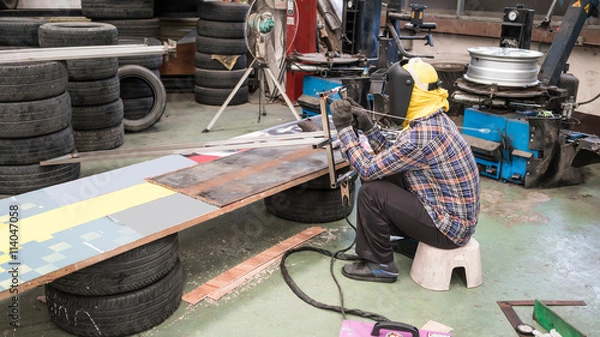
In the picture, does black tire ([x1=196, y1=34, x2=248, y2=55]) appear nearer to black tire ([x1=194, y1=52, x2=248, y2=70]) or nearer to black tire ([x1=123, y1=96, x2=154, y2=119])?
black tire ([x1=194, y1=52, x2=248, y2=70])

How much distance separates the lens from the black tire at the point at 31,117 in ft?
15.4

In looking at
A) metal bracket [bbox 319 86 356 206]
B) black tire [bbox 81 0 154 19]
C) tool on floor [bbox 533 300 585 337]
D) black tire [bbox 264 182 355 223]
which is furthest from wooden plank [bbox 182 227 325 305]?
black tire [bbox 81 0 154 19]

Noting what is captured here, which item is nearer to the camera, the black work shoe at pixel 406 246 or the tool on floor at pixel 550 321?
the tool on floor at pixel 550 321

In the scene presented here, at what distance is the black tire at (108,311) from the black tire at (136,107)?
404 centimetres

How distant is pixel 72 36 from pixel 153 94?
1561 mm

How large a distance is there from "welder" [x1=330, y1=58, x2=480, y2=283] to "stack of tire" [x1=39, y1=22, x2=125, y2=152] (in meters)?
3.08

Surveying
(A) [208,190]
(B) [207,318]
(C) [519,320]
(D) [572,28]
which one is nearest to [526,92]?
(D) [572,28]

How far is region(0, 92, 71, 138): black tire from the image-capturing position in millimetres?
4707

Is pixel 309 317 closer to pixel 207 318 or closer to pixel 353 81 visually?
pixel 207 318

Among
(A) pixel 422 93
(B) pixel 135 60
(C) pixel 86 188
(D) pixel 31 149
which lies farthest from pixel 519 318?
(B) pixel 135 60

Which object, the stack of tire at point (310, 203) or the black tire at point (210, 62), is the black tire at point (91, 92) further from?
the stack of tire at point (310, 203)

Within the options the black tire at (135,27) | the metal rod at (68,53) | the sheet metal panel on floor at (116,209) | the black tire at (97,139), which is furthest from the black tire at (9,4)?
the sheet metal panel on floor at (116,209)

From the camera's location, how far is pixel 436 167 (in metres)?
3.42

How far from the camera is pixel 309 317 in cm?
329
